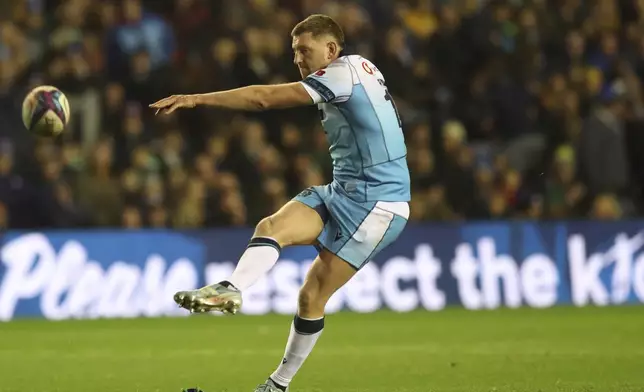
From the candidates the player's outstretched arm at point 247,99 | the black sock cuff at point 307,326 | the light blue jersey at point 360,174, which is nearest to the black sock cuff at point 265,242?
the light blue jersey at point 360,174

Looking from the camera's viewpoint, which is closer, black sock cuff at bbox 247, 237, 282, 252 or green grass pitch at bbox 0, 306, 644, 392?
black sock cuff at bbox 247, 237, 282, 252

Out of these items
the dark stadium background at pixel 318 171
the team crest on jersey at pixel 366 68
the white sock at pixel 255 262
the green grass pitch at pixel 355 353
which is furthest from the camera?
the dark stadium background at pixel 318 171

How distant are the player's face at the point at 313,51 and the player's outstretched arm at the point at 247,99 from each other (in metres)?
0.44

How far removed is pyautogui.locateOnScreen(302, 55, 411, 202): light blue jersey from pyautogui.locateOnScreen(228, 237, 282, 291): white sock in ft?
2.29

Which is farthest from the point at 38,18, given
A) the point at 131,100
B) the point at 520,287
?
the point at 520,287

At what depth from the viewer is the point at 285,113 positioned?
17234 millimetres

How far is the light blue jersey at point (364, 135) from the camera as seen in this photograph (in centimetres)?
773

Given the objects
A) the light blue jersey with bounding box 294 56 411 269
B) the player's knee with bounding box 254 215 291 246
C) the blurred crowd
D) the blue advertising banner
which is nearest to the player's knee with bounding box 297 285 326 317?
the light blue jersey with bounding box 294 56 411 269

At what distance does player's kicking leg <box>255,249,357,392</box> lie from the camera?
7.78m

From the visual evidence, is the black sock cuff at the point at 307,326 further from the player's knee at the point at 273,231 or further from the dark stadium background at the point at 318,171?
the dark stadium background at the point at 318,171

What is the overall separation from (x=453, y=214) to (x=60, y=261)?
4950 millimetres

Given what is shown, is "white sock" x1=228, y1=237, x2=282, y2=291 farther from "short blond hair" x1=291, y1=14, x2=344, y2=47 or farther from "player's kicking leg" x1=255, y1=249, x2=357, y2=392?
"short blond hair" x1=291, y1=14, x2=344, y2=47

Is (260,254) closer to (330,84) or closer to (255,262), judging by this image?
(255,262)

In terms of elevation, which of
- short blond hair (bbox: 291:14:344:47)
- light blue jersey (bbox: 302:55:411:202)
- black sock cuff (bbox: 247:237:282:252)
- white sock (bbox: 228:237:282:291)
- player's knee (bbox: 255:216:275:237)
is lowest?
white sock (bbox: 228:237:282:291)
